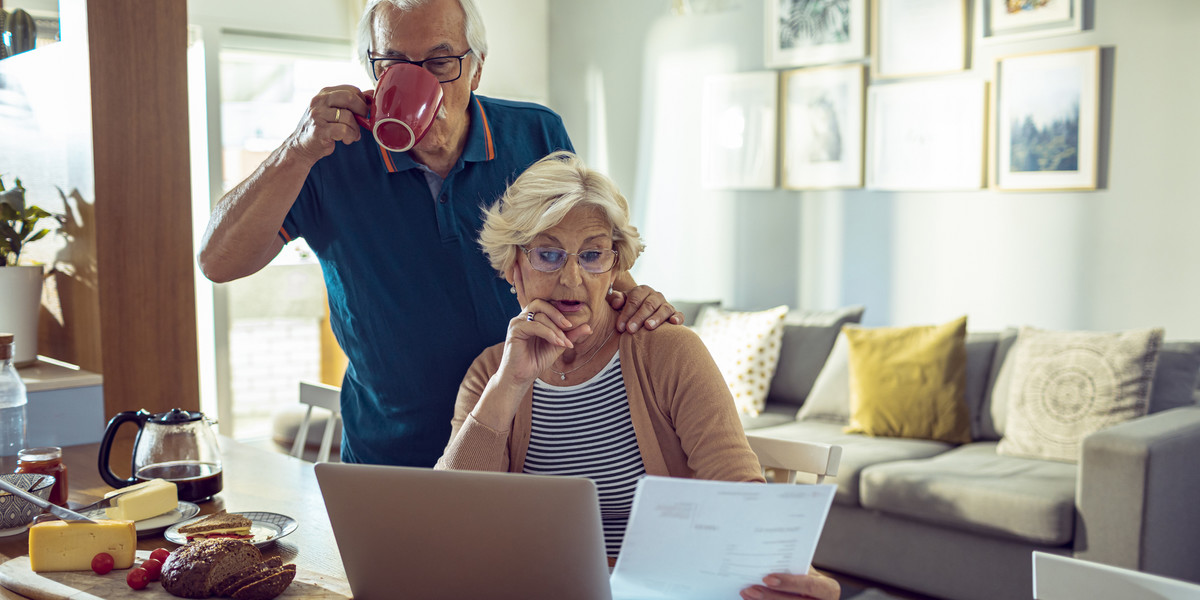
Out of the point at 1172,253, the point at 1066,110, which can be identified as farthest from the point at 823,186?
the point at 1172,253

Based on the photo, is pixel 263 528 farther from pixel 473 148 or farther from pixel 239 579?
pixel 473 148

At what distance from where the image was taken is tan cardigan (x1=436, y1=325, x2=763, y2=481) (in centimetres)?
141

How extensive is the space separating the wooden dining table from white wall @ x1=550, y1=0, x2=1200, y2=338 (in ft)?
10.2

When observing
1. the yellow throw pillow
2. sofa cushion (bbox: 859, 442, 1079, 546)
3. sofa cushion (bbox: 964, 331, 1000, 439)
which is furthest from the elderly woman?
sofa cushion (bbox: 964, 331, 1000, 439)

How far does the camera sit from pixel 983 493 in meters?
3.12

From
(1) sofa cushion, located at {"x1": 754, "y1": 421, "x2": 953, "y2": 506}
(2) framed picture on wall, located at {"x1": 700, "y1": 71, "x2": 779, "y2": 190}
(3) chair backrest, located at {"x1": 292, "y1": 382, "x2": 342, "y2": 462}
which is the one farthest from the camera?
(2) framed picture on wall, located at {"x1": 700, "y1": 71, "x2": 779, "y2": 190}

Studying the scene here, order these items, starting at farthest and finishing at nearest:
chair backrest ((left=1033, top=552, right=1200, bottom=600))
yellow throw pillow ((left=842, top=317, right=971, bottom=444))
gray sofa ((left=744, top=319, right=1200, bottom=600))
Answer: yellow throw pillow ((left=842, top=317, right=971, bottom=444)), gray sofa ((left=744, top=319, right=1200, bottom=600)), chair backrest ((left=1033, top=552, right=1200, bottom=600))

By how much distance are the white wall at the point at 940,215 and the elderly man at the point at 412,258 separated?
2787 millimetres

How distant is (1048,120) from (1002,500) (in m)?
1.59

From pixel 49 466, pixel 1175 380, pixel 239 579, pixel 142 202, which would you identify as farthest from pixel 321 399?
pixel 1175 380

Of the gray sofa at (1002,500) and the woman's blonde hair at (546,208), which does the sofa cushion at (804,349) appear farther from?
the woman's blonde hair at (546,208)

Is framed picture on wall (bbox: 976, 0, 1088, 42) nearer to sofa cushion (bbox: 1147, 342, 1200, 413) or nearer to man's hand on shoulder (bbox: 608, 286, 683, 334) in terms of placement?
sofa cushion (bbox: 1147, 342, 1200, 413)

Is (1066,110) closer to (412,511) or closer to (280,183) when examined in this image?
(280,183)

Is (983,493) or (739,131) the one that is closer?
(983,493)
